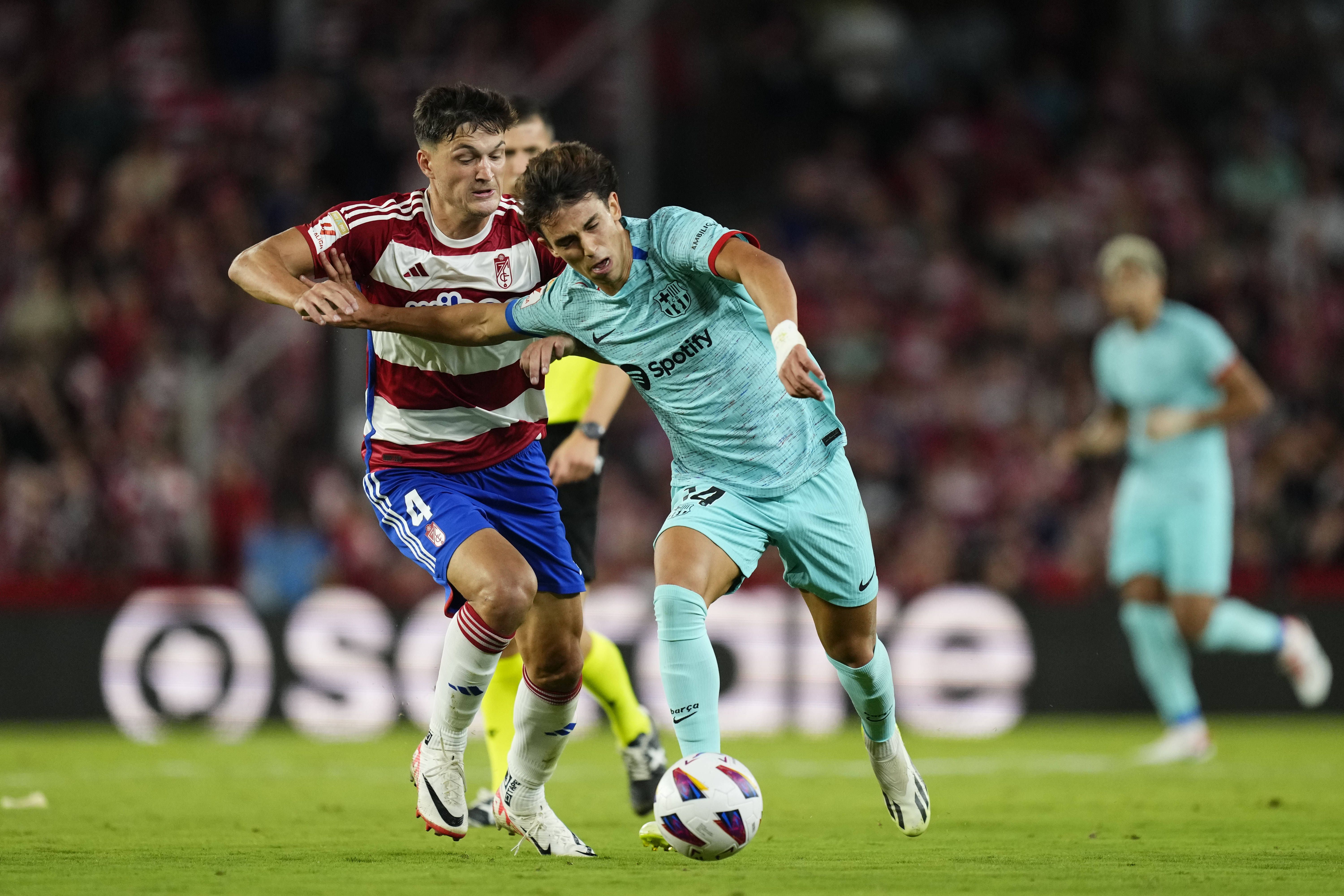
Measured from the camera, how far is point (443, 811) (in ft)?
19.7

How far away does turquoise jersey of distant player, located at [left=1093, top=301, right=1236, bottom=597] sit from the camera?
10164 mm

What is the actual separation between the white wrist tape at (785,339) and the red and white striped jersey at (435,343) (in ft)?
4.14

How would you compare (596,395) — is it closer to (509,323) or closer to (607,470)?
(509,323)

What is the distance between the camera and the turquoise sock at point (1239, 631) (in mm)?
10180

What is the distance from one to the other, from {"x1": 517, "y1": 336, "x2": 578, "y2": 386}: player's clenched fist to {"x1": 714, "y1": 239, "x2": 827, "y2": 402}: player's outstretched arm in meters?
0.60

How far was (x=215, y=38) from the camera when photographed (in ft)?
55.5

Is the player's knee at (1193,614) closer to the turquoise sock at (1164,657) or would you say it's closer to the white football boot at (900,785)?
the turquoise sock at (1164,657)

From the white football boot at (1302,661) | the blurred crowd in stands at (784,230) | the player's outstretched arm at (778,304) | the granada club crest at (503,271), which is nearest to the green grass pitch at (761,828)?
the white football boot at (1302,661)

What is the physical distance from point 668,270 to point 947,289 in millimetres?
10456

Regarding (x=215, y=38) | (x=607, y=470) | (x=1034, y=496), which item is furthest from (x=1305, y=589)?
(x=215, y=38)

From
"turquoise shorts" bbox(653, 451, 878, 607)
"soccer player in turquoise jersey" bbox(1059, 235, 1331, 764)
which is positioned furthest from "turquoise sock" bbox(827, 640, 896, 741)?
"soccer player in turquoise jersey" bbox(1059, 235, 1331, 764)

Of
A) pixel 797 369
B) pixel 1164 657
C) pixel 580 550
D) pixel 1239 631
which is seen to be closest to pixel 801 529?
pixel 797 369

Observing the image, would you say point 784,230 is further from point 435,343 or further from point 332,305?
point 332,305

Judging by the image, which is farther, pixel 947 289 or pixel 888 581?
pixel 947 289
